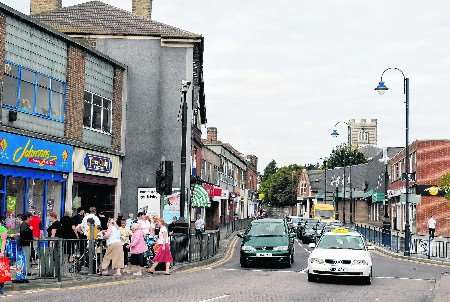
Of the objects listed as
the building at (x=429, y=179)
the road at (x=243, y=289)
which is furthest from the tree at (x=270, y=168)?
the road at (x=243, y=289)

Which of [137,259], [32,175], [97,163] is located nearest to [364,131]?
[97,163]

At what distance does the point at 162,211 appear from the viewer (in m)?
31.6

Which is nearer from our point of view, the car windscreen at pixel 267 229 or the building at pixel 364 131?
the car windscreen at pixel 267 229

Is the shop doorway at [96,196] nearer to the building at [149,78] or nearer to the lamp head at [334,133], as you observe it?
the building at [149,78]

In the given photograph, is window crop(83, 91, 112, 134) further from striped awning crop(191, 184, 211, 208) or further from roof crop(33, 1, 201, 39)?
striped awning crop(191, 184, 211, 208)

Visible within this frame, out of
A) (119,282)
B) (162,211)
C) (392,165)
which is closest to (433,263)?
(162,211)

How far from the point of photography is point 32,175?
83.5 feet

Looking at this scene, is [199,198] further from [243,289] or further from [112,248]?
[243,289]

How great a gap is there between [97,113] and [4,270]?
17.8 meters

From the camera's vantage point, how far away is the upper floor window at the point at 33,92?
24.3m

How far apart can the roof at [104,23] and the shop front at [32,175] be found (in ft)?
29.3

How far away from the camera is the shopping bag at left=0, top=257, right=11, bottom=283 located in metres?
14.1

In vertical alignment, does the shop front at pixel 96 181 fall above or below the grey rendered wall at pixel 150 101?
below

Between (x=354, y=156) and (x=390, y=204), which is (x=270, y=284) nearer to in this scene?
(x=390, y=204)
